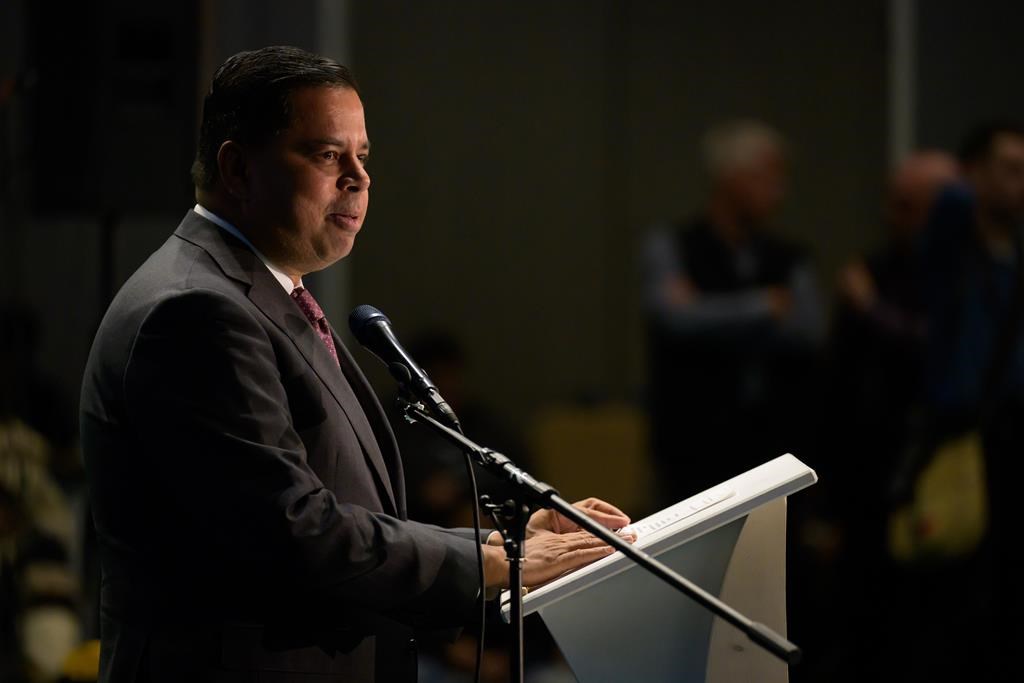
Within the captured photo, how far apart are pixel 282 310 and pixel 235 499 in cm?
29

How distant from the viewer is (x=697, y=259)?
506 cm

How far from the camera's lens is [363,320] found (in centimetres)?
209

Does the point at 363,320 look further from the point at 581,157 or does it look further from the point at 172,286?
the point at 581,157

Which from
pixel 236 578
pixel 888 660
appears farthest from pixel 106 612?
pixel 888 660

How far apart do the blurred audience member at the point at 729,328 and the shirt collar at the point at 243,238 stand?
2939mm

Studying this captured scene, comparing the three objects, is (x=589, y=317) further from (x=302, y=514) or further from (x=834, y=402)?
(x=302, y=514)

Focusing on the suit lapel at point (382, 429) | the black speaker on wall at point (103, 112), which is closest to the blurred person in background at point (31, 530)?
the black speaker on wall at point (103, 112)

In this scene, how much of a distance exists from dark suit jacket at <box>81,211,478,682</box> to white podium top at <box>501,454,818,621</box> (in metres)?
0.12

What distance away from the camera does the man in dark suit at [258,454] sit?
184cm

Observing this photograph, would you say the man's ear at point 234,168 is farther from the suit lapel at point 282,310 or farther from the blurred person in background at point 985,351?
the blurred person in background at point 985,351

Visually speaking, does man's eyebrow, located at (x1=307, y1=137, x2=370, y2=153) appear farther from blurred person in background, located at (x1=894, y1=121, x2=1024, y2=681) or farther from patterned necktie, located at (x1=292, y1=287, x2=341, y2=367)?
blurred person in background, located at (x1=894, y1=121, x2=1024, y2=681)

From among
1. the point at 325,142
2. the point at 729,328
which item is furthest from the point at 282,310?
the point at 729,328

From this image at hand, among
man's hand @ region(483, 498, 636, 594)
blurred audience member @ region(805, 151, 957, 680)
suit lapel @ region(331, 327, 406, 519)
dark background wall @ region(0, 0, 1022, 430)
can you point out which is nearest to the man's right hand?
man's hand @ region(483, 498, 636, 594)

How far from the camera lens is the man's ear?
2.03 meters
